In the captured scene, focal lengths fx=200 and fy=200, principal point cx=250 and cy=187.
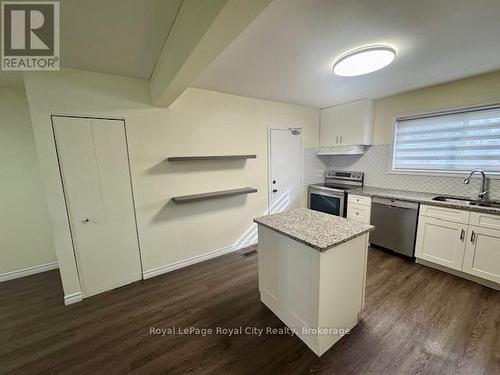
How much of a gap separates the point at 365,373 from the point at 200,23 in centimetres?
251

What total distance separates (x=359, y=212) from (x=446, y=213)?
1067 millimetres

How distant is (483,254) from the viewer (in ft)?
7.44

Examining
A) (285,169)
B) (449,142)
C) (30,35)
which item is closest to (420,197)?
(449,142)

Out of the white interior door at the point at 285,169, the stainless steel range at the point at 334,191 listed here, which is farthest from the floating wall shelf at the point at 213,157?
the stainless steel range at the point at 334,191

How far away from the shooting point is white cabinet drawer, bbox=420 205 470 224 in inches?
93.0

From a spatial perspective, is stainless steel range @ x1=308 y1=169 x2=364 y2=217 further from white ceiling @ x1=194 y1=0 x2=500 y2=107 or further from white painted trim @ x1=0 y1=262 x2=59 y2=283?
white painted trim @ x1=0 y1=262 x2=59 y2=283

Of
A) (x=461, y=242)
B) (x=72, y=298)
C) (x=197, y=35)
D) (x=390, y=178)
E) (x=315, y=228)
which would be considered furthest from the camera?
(x=390, y=178)

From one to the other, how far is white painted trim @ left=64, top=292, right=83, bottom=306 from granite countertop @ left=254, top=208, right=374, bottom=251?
221 centimetres

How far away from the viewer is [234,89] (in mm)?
2859

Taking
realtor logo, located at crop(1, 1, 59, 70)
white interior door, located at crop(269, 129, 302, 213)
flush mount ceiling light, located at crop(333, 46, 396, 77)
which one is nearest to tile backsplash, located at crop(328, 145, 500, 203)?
white interior door, located at crop(269, 129, 302, 213)

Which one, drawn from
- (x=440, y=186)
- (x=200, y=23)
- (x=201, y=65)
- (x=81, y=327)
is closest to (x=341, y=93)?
(x=440, y=186)

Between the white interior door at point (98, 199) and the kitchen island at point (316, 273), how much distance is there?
5.75ft

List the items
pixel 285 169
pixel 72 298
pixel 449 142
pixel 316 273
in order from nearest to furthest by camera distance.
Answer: pixel 316 273, pixel 72 298, pixel 449 142, pixel 285 169

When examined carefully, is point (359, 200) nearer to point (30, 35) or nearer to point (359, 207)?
point (359, 207)
